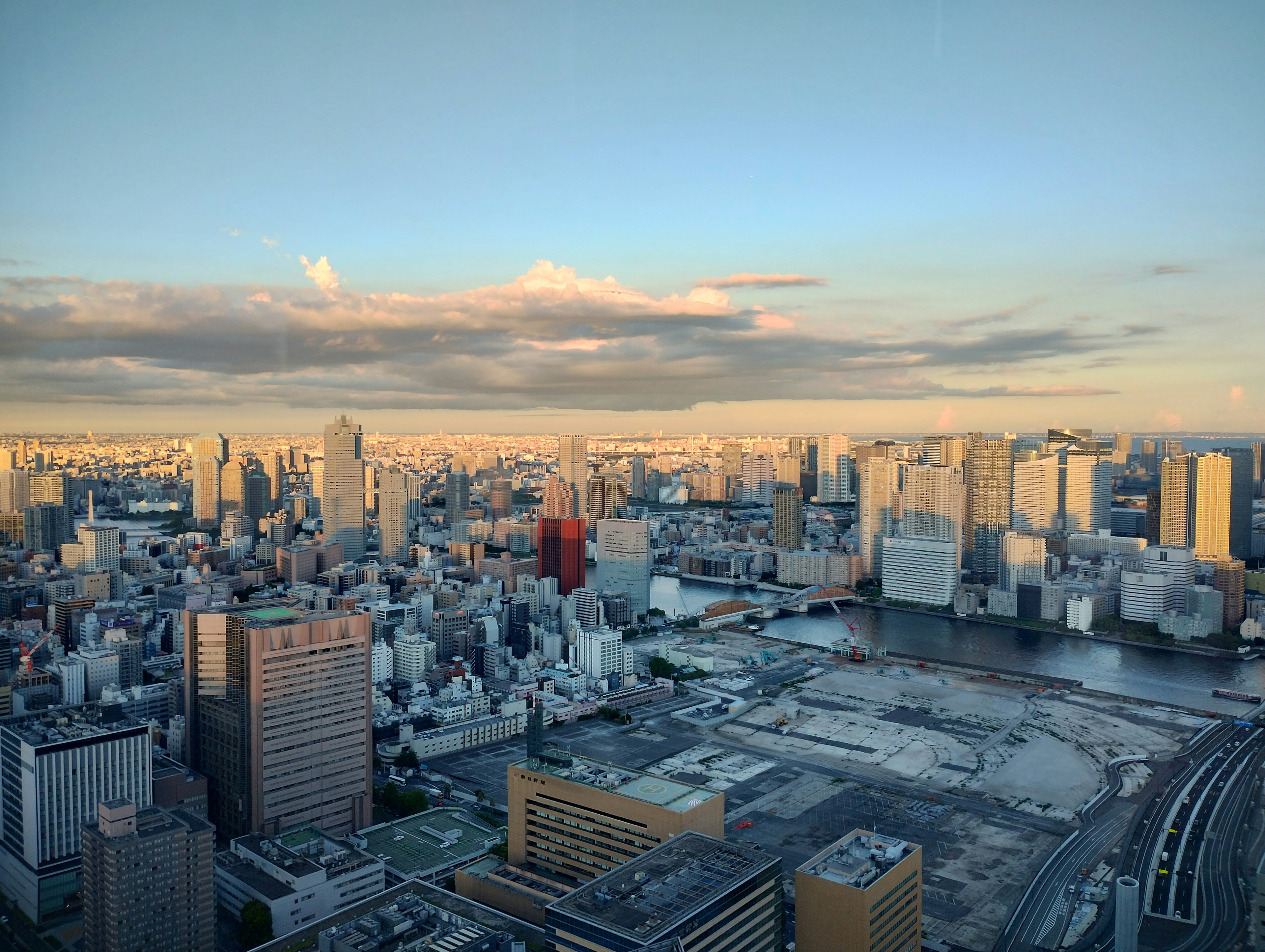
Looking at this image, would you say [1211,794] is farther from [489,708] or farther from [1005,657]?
[489,708]

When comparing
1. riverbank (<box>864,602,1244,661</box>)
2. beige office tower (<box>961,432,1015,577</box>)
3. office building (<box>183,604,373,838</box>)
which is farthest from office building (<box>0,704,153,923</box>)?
beige office tower (<box>961,432,1015,577</box>)

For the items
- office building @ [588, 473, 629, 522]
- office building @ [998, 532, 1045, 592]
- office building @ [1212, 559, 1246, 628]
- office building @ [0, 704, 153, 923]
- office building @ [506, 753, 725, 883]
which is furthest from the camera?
office building @ [588, 473, 629, 522]

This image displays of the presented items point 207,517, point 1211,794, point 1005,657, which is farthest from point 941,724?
point 207,517

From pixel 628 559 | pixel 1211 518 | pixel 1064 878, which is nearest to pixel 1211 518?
pixel 1211 518

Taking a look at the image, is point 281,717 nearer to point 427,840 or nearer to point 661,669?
point 427,840

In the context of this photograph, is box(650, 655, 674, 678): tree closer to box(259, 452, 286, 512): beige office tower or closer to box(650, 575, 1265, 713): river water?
box(650, 575, 1265, 713): river water

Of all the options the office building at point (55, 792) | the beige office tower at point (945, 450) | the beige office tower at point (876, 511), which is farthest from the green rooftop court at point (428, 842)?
the beige office tower at point (945, 450)

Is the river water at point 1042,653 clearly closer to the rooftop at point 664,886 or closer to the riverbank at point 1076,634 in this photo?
the riverbank at point 1076,634
